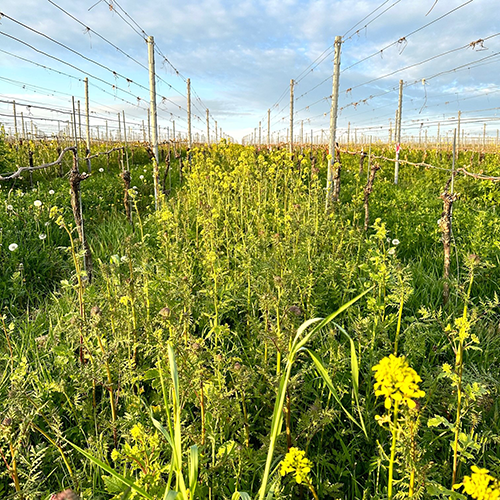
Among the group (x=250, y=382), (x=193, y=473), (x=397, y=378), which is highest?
(x=397, y=378)

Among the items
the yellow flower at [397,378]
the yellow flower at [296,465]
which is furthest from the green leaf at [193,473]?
the yellow flower at [397,378]

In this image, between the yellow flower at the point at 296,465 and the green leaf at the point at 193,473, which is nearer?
the green leaf at the point at 193,473

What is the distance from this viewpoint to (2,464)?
1541 millimetres

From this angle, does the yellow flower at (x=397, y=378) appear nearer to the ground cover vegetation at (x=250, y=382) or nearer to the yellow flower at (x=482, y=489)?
the ground cover vegetation at (x=250, y=382)

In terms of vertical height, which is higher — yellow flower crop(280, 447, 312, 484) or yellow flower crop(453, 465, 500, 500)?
yellow flower crop(453, 465, 500, 500)

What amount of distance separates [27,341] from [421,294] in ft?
9.82

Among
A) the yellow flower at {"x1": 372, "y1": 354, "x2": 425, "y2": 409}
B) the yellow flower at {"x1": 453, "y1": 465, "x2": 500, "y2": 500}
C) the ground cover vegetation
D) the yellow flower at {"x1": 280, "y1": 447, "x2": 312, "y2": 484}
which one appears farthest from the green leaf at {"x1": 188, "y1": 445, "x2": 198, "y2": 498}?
the yellow flower at {"x1": 453, "y1": 465, "x2": 500, "y2": 500}

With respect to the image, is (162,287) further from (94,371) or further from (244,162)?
(244,162)

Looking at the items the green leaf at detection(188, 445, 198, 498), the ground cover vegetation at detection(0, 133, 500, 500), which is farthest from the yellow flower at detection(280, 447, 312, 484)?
Answer: the green leaf at detection(188, 445, 198, 498)

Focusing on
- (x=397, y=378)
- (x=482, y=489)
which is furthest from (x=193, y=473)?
(x=482, y=489)

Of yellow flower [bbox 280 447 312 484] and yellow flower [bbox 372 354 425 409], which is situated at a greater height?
yellow flower [bbox 372 354 425 409]

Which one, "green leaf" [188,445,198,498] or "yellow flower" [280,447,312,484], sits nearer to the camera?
"green leaf" [188,445,198,498]

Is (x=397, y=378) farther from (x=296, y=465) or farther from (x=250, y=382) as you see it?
(x=250, y=382)

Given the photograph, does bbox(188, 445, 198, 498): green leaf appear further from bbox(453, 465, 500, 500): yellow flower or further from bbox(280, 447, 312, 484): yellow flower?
bbox(453, 465, 500, 500): yellow flower
